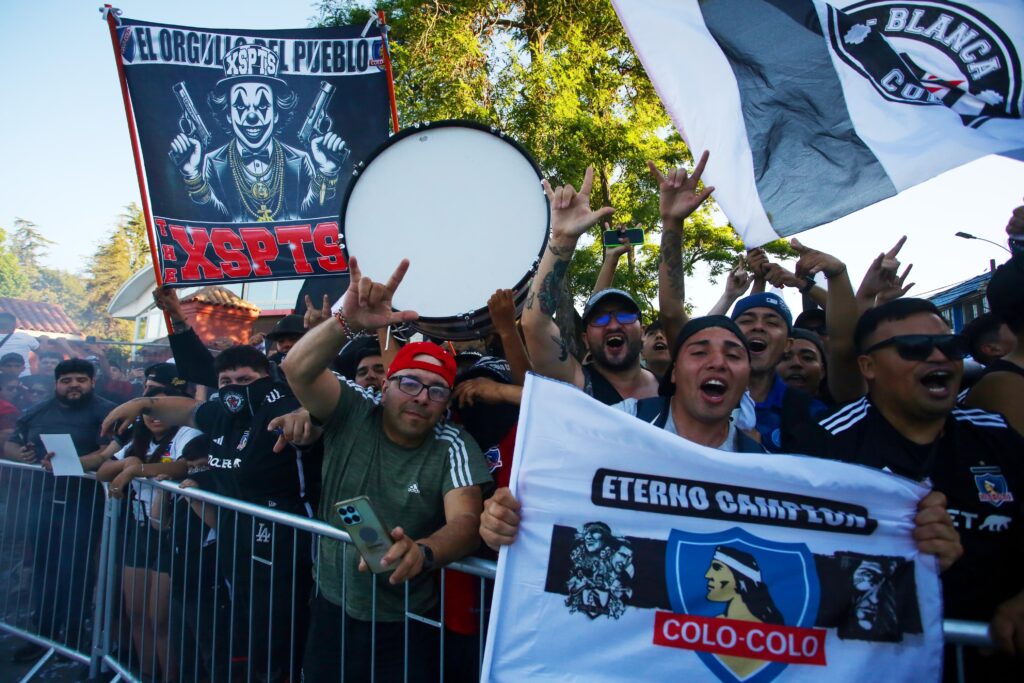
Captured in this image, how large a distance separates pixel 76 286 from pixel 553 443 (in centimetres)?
7846

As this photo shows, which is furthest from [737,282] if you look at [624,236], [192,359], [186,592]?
[192,359]

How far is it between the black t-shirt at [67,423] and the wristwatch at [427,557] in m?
4.68

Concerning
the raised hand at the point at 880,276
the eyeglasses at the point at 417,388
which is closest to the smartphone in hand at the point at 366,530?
the eyeglasses at the point at 417,388

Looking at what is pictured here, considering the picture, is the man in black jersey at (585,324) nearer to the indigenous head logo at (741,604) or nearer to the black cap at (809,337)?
the black cap at (809,337)

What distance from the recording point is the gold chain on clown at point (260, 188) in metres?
5.43

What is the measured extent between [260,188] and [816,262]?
4225mm

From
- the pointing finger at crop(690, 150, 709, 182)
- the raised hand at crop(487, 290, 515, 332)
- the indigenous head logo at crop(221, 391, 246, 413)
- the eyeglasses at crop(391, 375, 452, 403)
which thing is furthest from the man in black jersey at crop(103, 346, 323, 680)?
the pointing finger at crop(690, 150, 709, 182)

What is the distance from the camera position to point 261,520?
3293 millimetres

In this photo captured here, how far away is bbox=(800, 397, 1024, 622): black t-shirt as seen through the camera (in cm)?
225

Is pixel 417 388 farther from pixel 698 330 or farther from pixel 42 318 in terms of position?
pixel 42 318

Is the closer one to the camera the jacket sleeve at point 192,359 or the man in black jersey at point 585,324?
the man in black jersey at point 585,324

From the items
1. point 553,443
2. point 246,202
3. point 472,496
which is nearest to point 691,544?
point 553,443

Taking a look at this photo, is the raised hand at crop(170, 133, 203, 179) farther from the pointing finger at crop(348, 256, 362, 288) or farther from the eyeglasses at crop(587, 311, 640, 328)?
the eyeglasses at crop(587, 311, 640, 328)

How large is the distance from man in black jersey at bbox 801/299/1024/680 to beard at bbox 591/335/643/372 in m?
1.17
